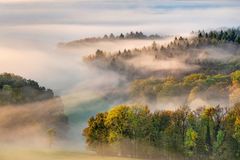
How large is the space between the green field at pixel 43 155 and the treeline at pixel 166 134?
28.6 ft

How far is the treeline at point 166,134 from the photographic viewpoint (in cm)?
12519

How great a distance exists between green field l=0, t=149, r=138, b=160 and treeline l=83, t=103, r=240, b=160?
873cm

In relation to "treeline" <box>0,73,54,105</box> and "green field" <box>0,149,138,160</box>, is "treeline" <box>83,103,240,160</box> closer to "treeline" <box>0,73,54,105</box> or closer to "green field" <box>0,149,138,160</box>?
"green field" <box>0,149,138,160</box>

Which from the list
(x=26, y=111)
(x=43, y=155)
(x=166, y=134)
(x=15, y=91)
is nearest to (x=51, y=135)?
(x=26, y=111)

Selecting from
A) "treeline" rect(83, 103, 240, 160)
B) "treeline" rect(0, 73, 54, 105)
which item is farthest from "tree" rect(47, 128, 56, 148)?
"treeline" rect(0, 73, 54, 105)

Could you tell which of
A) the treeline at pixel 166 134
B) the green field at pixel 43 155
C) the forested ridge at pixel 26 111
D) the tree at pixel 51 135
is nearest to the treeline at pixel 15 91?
the forested ridge at pixel 26 111

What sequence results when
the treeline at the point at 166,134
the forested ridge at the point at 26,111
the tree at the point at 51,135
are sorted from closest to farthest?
the treeline at the point at 166,134 → the tree at the point at 51,135 → the forested ridge at the point at 26,111

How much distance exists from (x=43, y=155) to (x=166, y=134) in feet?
101

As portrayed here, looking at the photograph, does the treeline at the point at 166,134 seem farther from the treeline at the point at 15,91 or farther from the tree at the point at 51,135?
the treeline at the point at 15,91

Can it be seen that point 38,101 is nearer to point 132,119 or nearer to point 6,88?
point 6,88

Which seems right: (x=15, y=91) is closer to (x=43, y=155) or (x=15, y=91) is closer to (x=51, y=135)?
(x=51, y=135)

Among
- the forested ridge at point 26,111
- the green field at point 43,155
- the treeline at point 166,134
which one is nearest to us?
the green field at point 43,155

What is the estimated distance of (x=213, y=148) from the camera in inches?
4973

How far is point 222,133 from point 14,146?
3844 cm
